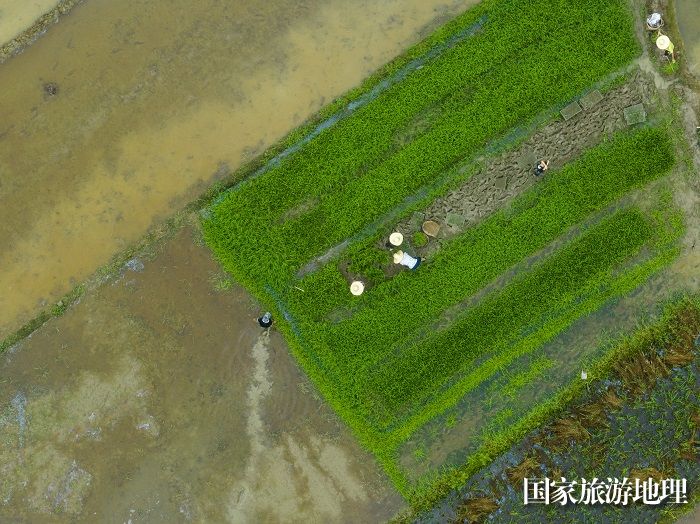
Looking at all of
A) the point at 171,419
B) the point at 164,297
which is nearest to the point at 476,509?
the point at 171,419

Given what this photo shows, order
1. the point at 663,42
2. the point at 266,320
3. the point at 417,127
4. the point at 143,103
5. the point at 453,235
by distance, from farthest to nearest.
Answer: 1. the point at 143,103
2. the point at 417,127
3. the point at 453,235
4. the point at 663,42
5. the point at 266,320

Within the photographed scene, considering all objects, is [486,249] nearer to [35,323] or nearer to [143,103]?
[143,103]

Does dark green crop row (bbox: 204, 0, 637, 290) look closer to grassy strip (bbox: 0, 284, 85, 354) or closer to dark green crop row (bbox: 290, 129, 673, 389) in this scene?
dark green crop row (bbox: 290, 129, 673, 389)

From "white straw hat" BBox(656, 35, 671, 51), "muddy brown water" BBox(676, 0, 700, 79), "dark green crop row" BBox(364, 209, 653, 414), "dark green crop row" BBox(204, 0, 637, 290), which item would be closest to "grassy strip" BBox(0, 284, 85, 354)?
"dark green crop row" BBox(204, 0, 637, 290)

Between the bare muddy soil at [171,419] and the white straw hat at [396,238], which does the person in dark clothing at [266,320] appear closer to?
the bare muddy soil at [171,419]

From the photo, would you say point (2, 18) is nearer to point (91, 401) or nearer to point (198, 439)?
point (91, 401)

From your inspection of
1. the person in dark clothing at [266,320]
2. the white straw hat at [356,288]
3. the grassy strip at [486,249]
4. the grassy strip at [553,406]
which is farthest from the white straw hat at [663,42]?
the person in dark clothing at [266,320]
